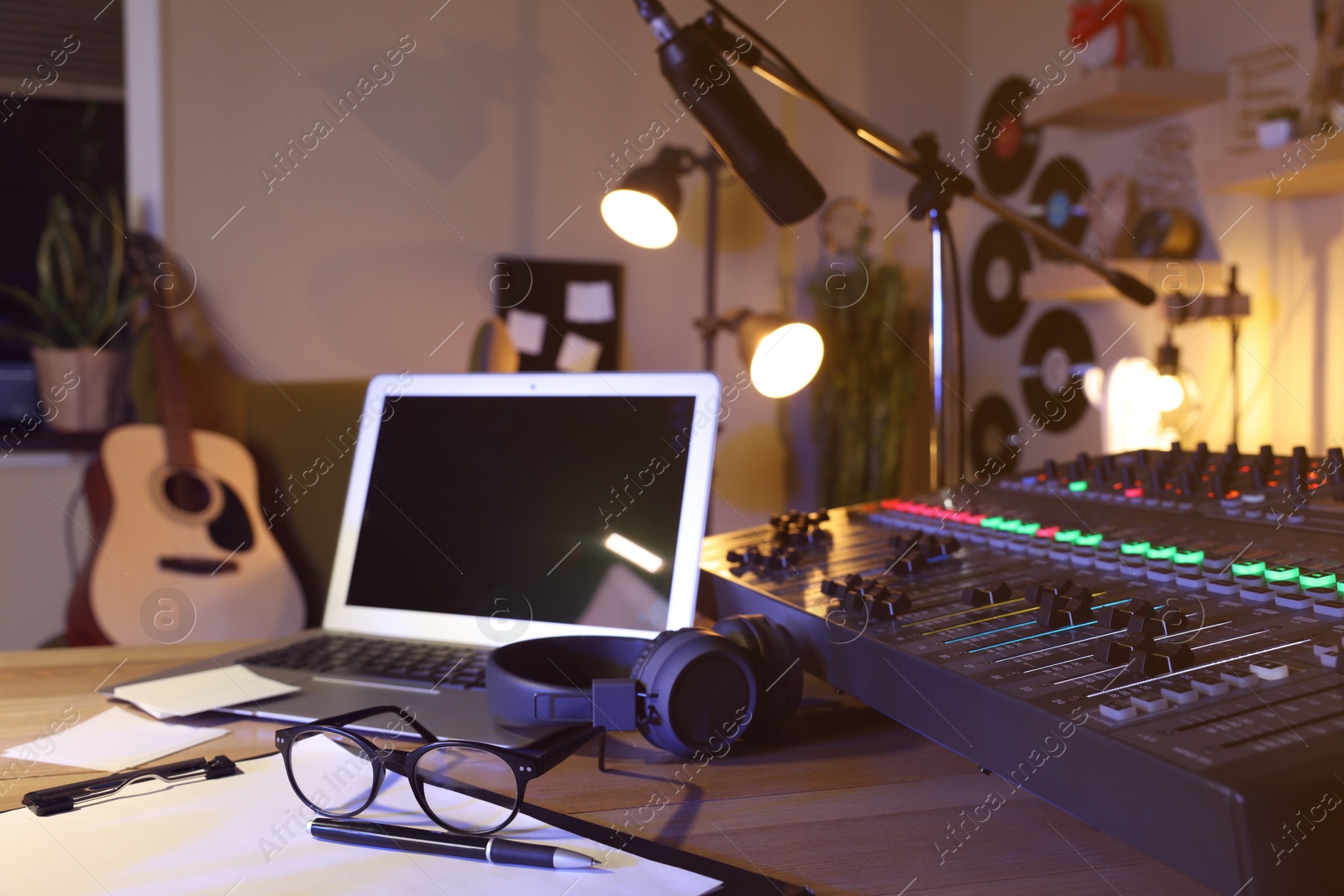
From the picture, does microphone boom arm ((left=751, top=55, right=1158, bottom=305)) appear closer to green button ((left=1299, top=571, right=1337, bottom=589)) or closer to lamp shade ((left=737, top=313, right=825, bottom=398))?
lamp shade ((left=737, top=313, right=825, bottom=398))

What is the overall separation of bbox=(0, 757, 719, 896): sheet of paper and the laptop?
163mm

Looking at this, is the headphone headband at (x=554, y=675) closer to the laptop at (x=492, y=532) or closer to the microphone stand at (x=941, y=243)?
the laptop at (x=492, y=532)

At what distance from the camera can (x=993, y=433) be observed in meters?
3.13

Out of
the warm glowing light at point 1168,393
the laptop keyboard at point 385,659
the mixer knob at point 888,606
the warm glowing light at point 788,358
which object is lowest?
the laptop keyboard at point 385,659

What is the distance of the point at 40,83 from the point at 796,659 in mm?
2951

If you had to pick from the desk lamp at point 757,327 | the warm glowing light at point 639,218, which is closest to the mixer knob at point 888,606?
the desk lamp at point 757,327

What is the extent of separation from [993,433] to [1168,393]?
1.24 m

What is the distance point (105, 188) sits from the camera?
259cm

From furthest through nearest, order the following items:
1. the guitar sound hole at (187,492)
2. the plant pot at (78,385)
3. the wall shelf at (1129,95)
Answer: the plant pot at (78,385) < the wall shelf at (1129,95) < the guitar sound hole at (187,492)

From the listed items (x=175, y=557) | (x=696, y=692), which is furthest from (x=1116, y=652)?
(x=175, y=557)

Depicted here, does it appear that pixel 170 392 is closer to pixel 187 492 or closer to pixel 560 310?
pixel 187 492

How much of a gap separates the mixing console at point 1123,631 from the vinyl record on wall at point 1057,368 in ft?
6.39

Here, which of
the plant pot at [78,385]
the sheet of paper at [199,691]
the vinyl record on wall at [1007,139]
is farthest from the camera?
the vinyl record on wall at [1007,139]

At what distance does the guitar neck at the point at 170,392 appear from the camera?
80.1 inches
